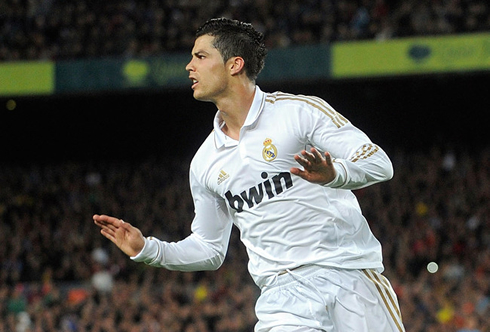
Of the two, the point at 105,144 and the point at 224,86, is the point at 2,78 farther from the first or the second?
the point at 224,86

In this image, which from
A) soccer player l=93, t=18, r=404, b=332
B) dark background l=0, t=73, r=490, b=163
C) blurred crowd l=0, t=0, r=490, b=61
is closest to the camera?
soccer player l=93, t=18, r=404, b=332

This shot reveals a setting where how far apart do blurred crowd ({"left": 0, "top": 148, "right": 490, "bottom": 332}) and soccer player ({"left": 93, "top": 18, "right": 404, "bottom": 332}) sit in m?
7.07

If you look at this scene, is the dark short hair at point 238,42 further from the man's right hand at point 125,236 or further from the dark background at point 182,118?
the dark background at point 182,118

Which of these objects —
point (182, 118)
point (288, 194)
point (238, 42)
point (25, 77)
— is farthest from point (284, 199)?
point (182, 118)

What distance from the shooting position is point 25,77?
55.2 feet

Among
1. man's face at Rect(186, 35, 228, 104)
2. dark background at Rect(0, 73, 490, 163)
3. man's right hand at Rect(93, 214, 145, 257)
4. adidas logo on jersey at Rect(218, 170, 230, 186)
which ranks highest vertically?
dark background at Rect(0, 73, 490, 163)

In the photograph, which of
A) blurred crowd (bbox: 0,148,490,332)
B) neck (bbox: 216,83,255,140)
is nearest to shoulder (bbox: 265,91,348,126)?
neck (bbox: 216,83,255,140)

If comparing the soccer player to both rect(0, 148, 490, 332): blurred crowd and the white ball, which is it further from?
the white ball

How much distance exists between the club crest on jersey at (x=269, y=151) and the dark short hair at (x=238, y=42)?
462 mm

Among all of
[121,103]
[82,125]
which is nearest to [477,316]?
[121,103]

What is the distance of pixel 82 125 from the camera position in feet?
69.0

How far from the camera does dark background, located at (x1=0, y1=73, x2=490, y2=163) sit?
18.4 m

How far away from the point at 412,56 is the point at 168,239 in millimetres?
6104

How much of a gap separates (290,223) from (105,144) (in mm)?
17366
